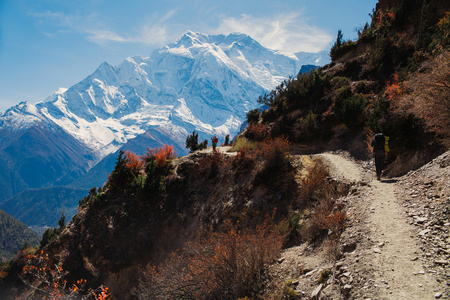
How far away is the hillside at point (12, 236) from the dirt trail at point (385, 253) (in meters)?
206

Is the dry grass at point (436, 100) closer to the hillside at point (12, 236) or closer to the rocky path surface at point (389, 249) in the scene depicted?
the rocky path surface at point (389, 249)

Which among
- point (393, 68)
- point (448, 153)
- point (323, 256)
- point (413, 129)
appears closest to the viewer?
point (323, 256)

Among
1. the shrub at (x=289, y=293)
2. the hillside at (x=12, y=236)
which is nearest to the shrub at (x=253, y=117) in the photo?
the shrub at (x=289, y=293)

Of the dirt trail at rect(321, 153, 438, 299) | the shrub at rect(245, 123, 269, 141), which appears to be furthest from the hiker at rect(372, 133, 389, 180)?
the shrub at rect(245, 123, 269, 141)

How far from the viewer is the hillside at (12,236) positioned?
534 feet

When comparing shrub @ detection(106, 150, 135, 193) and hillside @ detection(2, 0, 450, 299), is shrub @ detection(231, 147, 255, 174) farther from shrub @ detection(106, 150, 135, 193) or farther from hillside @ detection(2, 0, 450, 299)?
shrub @ detection(106, 150, 135, 193)

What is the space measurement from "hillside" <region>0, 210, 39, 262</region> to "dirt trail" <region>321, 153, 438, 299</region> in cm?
20584

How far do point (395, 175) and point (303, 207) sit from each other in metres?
3.32

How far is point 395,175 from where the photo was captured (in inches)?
332

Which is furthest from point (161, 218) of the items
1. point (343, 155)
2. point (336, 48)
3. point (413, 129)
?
point (336, 48)

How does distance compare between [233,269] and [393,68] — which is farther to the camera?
[393,68]

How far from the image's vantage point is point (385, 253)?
457 centimetres

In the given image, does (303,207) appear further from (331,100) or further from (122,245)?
(122,245)

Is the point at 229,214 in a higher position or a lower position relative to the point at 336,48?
lower
